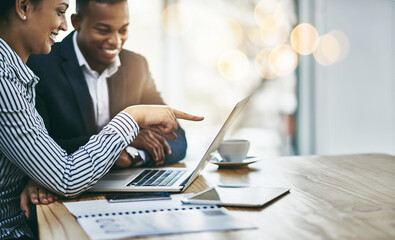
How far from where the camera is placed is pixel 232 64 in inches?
130

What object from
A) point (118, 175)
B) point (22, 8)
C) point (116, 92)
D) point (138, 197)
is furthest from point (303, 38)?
point (138, 197)

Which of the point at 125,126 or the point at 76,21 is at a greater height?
the point at 76,21

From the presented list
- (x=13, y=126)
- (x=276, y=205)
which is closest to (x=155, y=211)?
(x=276, y=205)

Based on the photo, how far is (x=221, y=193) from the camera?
0.94m

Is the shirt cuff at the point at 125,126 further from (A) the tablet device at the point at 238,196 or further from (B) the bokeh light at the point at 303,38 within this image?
(B) the bokeh light at the point at 303,38

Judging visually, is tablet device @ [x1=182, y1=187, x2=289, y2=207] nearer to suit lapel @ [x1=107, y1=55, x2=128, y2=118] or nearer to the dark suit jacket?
the dark suit jacket

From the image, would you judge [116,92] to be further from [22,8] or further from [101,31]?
[22,8]

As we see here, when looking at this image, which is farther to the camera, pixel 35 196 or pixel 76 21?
pixel 76 21

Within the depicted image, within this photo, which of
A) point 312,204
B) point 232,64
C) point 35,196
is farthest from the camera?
point 232,64

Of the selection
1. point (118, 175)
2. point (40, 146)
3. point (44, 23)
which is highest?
point (44, 23)

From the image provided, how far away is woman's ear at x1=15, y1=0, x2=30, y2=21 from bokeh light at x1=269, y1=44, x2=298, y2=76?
252cm

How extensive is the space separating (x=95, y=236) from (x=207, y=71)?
2681 mm

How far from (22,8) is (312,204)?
0.92m

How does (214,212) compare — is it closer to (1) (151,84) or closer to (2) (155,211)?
(2) (155,211)
